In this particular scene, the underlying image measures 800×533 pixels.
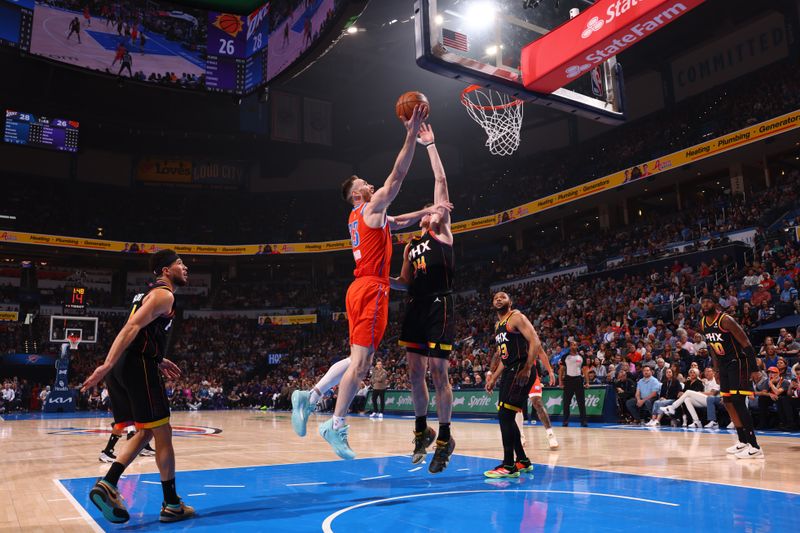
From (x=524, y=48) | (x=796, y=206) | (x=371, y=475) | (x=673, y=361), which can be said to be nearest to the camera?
(x=371, y=475)

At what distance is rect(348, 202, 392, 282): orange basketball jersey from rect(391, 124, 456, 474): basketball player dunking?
53 centimetres

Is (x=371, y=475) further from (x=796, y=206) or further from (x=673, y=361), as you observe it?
(x=796, y=206)

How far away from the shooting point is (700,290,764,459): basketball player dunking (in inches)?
296

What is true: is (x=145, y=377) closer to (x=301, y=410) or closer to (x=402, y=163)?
(x=301, y=410)

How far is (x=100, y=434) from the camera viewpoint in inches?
502

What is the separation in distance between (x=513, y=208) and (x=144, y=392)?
26.0 metres

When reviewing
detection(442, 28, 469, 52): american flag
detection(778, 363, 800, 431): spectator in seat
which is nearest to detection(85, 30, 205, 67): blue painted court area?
detection(442, 28, 469, 52): american flag

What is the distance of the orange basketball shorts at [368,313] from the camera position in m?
4.81

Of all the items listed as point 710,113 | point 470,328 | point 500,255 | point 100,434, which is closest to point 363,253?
point 100,434

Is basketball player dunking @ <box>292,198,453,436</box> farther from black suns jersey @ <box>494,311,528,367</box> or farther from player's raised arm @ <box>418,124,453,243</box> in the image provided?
black suns jersey @ <box>494,311,528,367</box>

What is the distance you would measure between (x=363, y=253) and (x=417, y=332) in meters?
0.88

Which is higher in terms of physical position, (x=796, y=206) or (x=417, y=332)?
(x=796, y=206)

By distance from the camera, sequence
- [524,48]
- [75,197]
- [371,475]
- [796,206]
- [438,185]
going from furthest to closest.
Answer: [75,197], [796,206], [524,48], [371,475], [438,185]

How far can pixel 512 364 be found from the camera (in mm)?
6750
